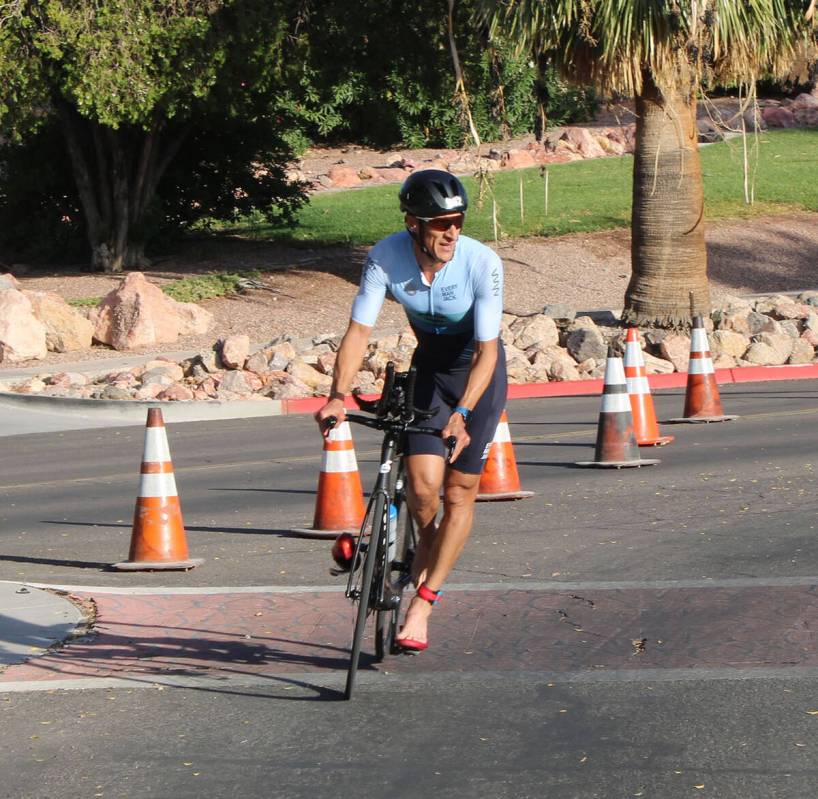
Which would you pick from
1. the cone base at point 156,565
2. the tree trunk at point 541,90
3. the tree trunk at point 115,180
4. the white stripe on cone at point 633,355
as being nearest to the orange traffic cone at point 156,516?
the cone base at point 156,565

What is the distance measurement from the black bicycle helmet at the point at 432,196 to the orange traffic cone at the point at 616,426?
18.2ft

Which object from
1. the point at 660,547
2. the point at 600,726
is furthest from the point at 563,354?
the point at 600,726

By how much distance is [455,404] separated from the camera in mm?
5887

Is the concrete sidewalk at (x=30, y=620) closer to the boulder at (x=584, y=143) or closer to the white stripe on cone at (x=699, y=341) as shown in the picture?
the white stripe on cone at (x=699, y=341)

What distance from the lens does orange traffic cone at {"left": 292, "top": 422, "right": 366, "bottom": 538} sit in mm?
8977

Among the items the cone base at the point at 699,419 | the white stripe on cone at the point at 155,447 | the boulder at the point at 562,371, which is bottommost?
the boulder at the point at 562,371

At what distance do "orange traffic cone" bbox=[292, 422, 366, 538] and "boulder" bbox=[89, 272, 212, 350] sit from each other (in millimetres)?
12163

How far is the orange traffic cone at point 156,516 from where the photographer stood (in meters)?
8.23

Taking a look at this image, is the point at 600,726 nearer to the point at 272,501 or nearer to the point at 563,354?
the point at 272,501

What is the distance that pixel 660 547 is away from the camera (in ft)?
27.1

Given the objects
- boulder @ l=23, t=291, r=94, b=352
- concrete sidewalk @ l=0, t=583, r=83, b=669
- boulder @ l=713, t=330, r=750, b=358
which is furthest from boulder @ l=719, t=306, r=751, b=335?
concrete sidewalk @ l=0, t=583, r=83, b=669

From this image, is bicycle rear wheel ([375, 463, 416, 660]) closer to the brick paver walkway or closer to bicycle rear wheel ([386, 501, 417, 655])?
bicycle rear wheel ([386, 501, 417, 655])

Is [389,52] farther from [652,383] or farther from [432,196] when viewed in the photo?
[432,196]

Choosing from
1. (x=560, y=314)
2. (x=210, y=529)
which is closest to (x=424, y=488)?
(x=210, y=529)
